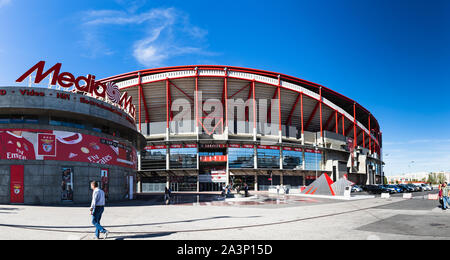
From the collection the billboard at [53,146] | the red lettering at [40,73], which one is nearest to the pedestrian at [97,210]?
the billboard at [53,146]

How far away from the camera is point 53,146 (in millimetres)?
21672

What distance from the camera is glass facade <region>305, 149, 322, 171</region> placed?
2665 inches

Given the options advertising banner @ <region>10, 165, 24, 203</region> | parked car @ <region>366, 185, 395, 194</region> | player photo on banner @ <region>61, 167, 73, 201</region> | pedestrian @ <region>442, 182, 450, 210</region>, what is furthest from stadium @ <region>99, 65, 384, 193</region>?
pedestrian @ <region>442, 182, 450, 210</region>

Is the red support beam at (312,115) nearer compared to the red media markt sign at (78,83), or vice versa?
the red media markt sign at (78,83)

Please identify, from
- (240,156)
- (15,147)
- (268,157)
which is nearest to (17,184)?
(15,147)

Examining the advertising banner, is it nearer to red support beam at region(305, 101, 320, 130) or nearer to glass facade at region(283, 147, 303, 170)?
glass facade at region(283, 147, 303, 170)

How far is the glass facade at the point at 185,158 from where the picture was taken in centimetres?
5859

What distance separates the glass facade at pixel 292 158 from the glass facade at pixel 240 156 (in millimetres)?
8074

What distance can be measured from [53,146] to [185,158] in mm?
37588

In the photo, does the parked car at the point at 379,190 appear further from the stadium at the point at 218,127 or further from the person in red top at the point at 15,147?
the person in red top at the point at 15,147

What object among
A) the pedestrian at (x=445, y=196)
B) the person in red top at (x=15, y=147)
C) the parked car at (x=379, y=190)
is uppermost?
the person in red top at (x=15, y=147)

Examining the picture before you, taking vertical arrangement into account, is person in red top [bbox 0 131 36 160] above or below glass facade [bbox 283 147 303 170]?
above

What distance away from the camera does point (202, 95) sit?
62.0 metres
